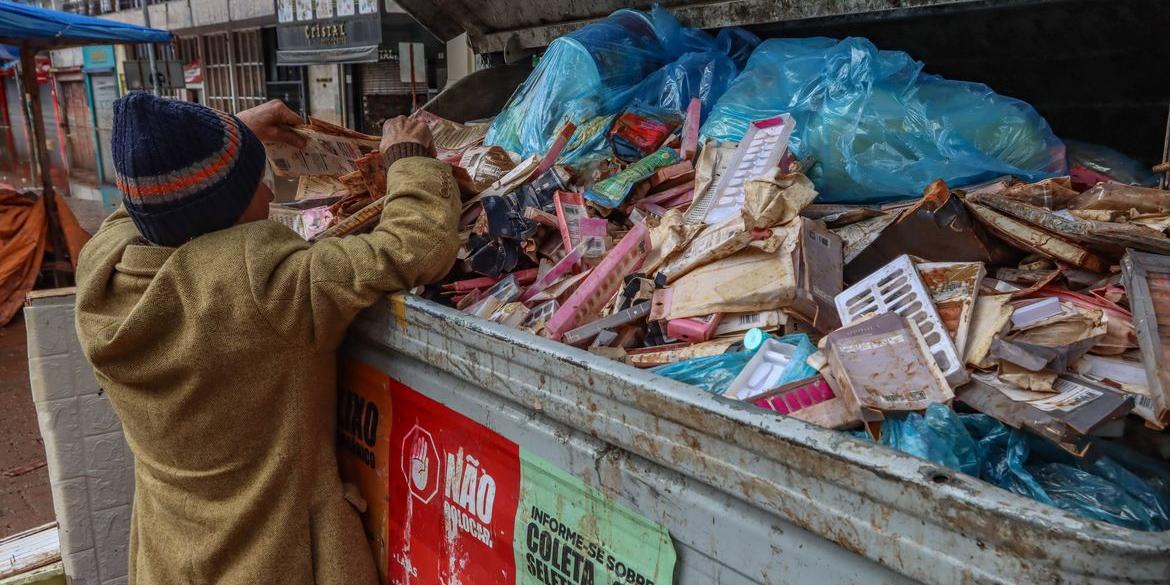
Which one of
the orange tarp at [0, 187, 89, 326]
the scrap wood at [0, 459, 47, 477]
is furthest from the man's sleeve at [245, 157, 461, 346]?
the orange tarp at [0, 187, 89, 326]

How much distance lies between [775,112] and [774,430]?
1.65m

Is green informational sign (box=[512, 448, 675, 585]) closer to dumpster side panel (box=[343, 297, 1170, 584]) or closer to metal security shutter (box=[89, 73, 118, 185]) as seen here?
dumpster side panel (box=[343, 297, 1170, 584])

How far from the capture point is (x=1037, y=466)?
110 centimetres

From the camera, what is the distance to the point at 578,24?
133 inches

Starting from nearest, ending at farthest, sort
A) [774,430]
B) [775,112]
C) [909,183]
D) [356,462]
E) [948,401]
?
[774,430]
[948,401]
[356,462]
[909,183]
[775,112]

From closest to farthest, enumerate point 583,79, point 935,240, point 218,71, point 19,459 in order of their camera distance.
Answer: point 935,240
point 583,79
point 19,459
point 218,71

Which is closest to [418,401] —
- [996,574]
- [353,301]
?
[353,301]

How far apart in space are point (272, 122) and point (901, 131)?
5.78ft

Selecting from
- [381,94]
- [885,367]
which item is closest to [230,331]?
[885,367]

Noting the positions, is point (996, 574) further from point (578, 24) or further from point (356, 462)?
point (578, 24)

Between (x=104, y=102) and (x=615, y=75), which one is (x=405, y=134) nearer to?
(x=615, y=75)

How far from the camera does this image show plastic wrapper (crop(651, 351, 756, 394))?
4.66ft

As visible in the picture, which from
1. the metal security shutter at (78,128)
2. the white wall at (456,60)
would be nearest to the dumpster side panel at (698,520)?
the white wall at (456,60)

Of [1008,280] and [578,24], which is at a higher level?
[578,24]
